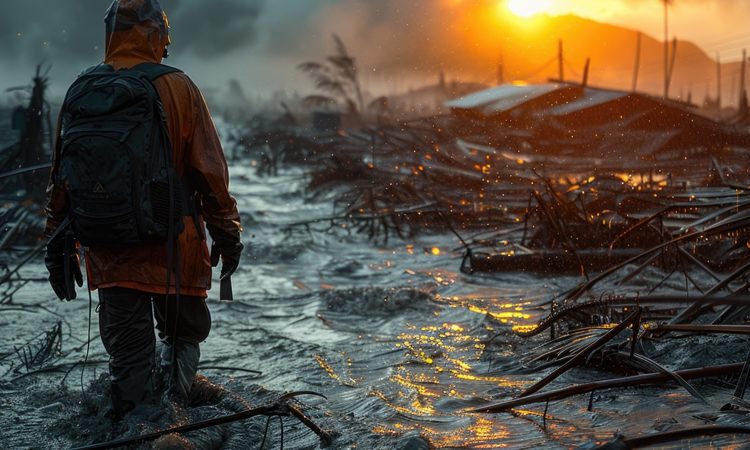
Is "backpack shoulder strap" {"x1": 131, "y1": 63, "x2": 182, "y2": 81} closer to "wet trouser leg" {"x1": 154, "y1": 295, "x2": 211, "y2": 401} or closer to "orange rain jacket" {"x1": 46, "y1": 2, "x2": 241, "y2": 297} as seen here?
"orange rain jacket" {"x1": 46, "y1": 2, "x2": 241, "y2": 297}

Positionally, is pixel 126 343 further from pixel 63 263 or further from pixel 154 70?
pixel 154 70

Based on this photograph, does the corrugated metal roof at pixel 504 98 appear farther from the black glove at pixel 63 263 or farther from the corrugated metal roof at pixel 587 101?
the black glove at pixel 63 263

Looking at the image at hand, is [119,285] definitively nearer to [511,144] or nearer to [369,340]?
[369,340]

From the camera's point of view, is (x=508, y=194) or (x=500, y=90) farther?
(x=500, y=90)

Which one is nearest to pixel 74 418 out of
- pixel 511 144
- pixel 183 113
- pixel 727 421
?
pixel 183 113

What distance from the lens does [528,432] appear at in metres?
3.21

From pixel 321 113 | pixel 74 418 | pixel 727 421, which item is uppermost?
pixel 321 113

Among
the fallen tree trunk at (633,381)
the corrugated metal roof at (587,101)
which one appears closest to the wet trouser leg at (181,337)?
the fallen tree trunk at (633,381)

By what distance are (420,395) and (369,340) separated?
154cm

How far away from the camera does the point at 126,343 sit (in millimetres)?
3645

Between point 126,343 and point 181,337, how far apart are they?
294 mm

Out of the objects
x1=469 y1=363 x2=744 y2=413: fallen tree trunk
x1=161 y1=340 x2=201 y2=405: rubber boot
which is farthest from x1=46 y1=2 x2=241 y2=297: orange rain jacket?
x1=469 y1=363 x2=744 y2=413: fallen tree trunk

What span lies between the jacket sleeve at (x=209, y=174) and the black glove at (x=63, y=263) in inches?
22.7

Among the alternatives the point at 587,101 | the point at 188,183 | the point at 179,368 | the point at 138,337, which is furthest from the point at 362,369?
the point at 587,101
